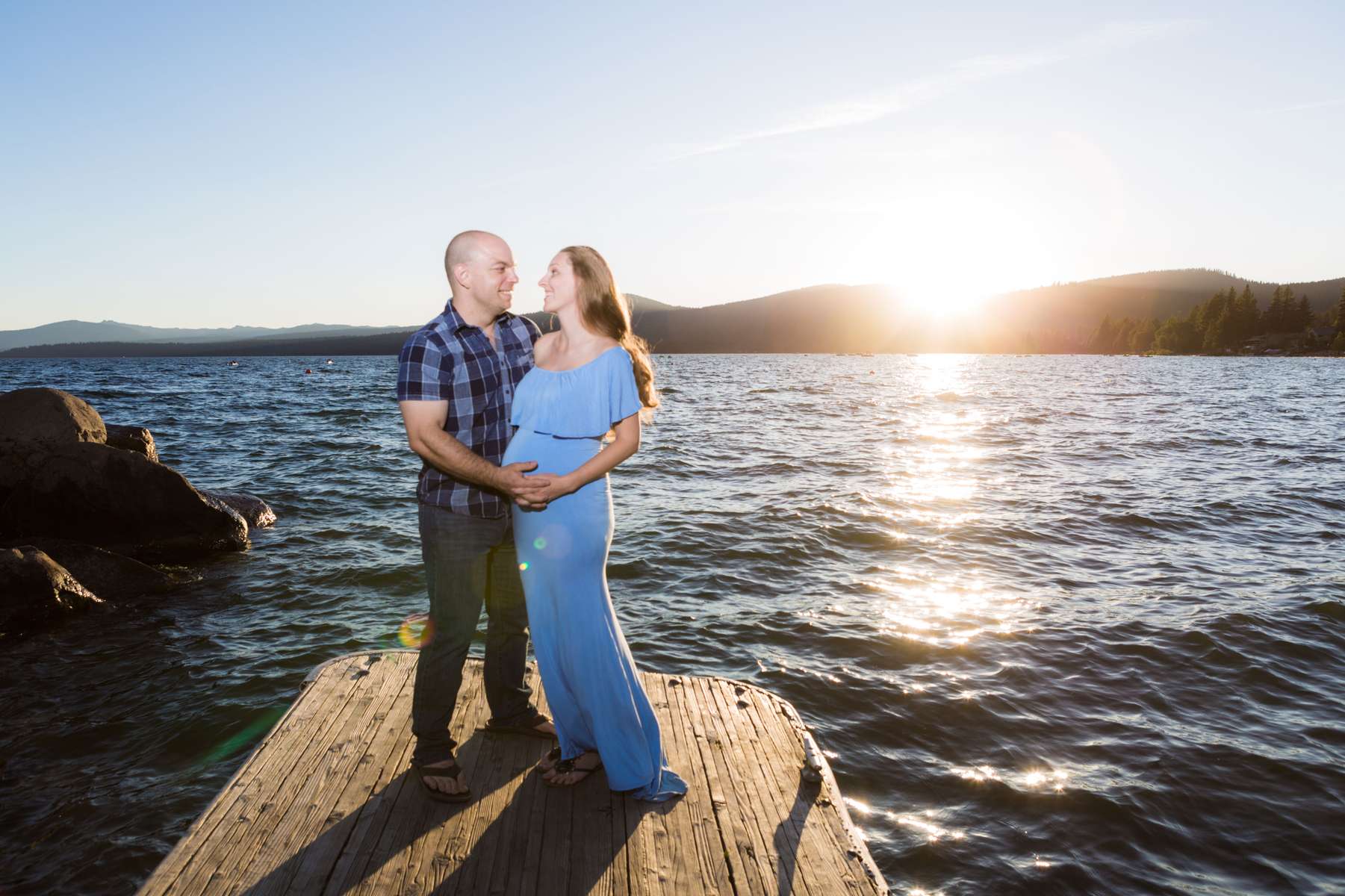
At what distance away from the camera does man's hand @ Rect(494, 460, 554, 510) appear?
3867 millimetres

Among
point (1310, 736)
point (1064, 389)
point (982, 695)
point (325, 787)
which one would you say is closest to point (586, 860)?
point (325, 787)

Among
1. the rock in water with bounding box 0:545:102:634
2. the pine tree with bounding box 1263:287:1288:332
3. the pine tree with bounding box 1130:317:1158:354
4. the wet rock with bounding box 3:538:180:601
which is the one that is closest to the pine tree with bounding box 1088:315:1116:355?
the pine tree with bounding box 1130:317:1158:354

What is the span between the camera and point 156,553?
12.6m

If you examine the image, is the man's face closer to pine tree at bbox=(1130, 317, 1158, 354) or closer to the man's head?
the man's head

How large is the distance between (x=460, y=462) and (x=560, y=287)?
1.04m

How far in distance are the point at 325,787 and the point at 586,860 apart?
166 centimetres

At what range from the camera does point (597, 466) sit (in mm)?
3898

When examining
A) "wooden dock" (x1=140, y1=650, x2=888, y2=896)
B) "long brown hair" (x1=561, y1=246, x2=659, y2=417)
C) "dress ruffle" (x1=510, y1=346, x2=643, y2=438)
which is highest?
"long brown hair" (x1=561, y1=246, x2=659, y2=417)

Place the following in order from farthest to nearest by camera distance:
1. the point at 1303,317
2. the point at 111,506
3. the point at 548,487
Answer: the point at 1303,317
the point at 111,506
the point at 548,487

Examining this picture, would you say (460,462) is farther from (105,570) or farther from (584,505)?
(105,570)

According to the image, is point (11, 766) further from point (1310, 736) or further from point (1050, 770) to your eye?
point (1310, 736)

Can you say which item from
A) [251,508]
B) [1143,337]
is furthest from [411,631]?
[1143,337]

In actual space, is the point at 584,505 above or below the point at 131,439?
above

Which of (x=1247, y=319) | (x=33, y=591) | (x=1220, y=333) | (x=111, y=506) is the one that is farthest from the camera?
(x=1220, y=333)
